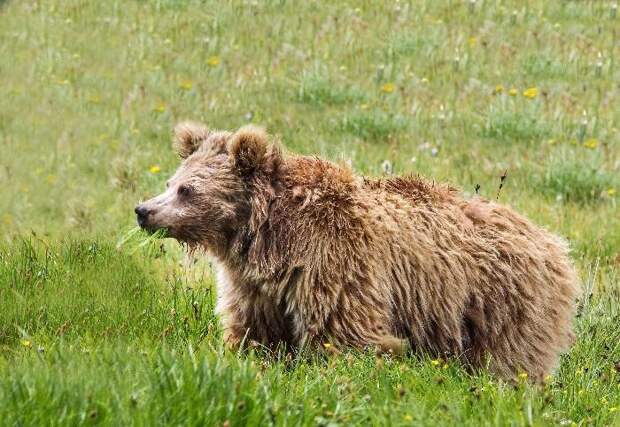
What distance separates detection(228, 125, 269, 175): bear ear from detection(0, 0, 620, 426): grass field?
63cm

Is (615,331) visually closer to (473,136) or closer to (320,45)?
(473,136)

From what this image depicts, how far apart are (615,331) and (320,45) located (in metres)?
6.70

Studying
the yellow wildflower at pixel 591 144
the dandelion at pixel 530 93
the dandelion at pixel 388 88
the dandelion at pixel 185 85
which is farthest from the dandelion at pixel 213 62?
the yellow wildflower at pixel 591 144

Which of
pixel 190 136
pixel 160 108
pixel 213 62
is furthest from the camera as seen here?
pixel 213 62

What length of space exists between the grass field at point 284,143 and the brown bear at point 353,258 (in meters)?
0.23

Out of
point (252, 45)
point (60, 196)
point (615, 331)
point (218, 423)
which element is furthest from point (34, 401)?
point (252, 45)

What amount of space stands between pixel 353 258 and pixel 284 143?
15.2 feet

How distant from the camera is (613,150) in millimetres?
9984

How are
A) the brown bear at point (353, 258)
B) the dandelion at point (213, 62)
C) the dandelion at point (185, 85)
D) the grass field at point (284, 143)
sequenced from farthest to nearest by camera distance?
the dandelion at point (213, 62) → the dandelion at point (185, 85) → the brown bear at point (353, 258) → the grass field at point (284, 143)

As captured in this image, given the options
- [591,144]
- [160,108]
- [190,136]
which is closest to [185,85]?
[160,108]

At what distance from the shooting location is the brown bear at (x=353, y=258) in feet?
16.1

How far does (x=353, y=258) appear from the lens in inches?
194

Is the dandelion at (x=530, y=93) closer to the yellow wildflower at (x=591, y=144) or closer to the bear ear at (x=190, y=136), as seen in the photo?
the yellow wildflower at (x=591, y=144)

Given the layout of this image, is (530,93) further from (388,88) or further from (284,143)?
(284,143)
